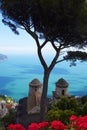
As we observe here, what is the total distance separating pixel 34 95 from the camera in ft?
85.5

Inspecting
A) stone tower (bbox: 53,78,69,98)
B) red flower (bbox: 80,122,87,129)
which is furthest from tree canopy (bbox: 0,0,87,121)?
red flower (bbox: 80,122,87,129)

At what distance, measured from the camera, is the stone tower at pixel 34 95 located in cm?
2577

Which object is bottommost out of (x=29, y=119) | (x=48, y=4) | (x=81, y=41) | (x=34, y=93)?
(x=29, y=119)

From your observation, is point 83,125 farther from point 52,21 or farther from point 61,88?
point 61,88

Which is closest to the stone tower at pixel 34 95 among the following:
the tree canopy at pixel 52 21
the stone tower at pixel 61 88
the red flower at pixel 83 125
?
the stone tower at pixel 61 88

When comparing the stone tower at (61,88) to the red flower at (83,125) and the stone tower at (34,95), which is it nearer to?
the stone tower at (34,95)

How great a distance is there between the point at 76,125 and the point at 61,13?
10.4 meters

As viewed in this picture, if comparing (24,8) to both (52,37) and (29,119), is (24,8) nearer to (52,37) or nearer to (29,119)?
(52,37)

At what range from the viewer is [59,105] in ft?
50.2

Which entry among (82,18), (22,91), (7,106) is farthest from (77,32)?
(22,91)

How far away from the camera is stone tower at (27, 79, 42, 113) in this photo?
25.8 metres

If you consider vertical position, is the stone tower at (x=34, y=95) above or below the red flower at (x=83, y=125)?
above

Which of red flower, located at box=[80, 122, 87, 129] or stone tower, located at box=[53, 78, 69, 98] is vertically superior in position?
stone tower, located at box=[53, 78, 69, 98]

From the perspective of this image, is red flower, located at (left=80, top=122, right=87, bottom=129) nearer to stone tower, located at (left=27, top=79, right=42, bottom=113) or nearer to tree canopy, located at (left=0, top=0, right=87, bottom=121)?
tree canopy, located at (left=0, top=0, right=87, bottom=121)
